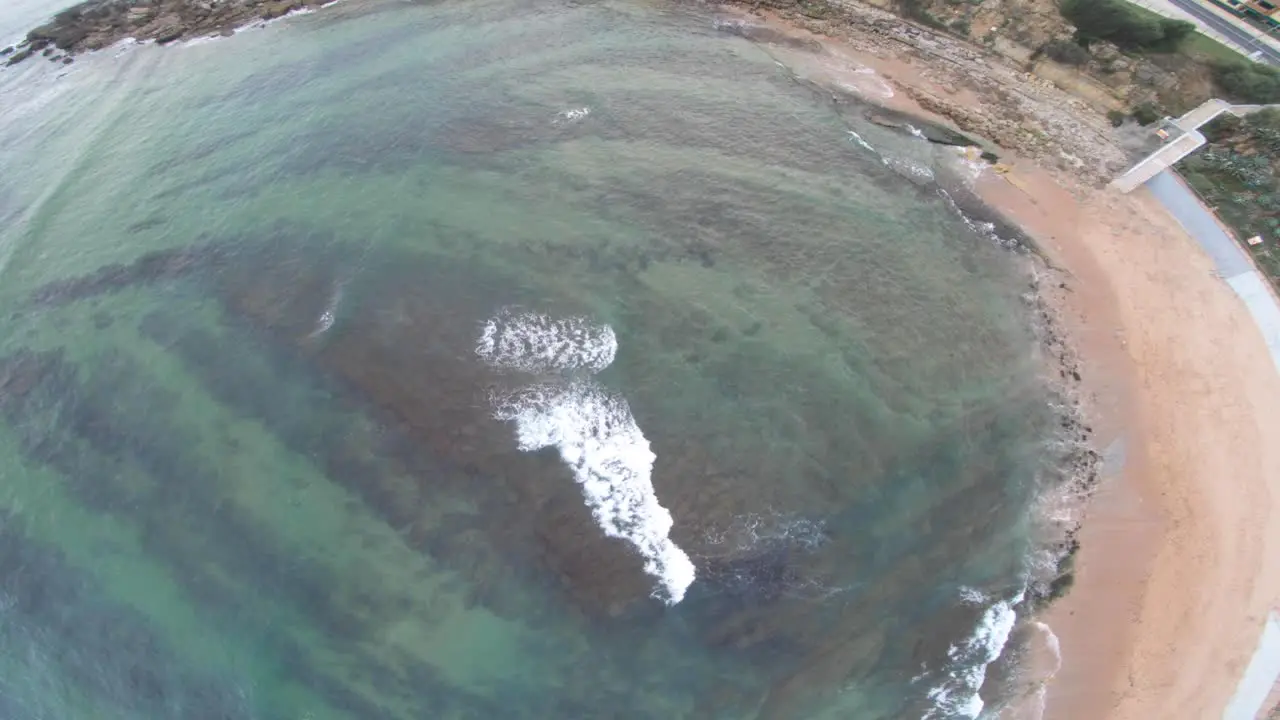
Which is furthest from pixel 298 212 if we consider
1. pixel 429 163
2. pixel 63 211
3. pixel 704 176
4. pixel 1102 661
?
pixel 1102 661

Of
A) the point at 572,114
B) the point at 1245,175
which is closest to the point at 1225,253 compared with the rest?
the point at 1245,175

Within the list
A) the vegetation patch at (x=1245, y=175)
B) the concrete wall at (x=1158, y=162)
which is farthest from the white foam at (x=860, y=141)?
the vegetation patch at (x=1245, y=175)

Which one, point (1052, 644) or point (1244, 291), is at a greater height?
point (1244, 291)

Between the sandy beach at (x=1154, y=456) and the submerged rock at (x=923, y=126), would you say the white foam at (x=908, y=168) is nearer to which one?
the submerged rock at (x=923, y=126)

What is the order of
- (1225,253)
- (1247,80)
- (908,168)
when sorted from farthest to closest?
(908,168) < (1247,80) < (1225,253)

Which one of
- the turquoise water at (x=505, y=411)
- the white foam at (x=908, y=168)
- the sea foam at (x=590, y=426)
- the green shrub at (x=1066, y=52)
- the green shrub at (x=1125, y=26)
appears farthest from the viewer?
the green shrub at (x=1066, y=52)

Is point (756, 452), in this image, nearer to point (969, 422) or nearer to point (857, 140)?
point (969, 422)

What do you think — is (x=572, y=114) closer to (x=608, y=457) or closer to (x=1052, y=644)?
(x=608, y=457)
